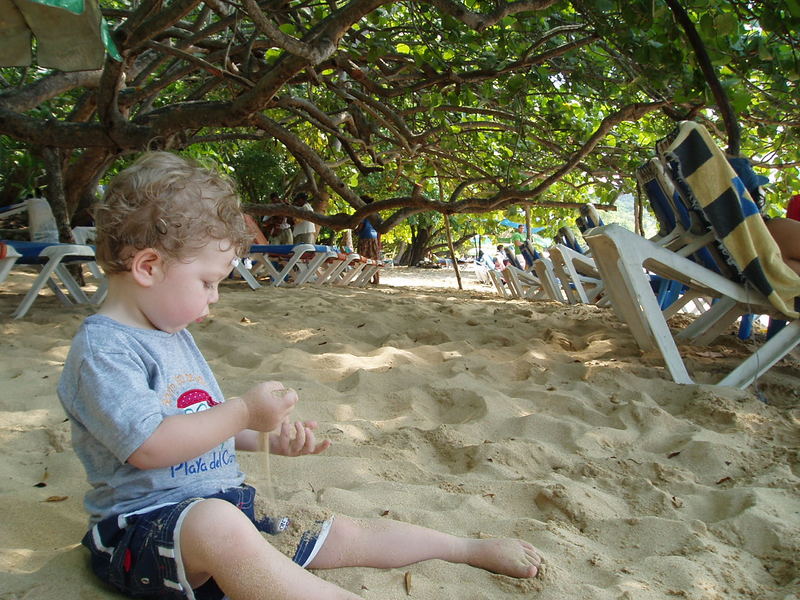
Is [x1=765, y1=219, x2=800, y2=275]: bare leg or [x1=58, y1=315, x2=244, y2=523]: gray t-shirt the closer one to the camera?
[x1=58, y1=315, x2=244, y2=523]: gray t-shirt

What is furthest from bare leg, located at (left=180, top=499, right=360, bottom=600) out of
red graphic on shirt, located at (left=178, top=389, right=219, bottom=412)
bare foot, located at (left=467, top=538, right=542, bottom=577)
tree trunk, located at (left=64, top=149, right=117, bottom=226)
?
tree trunk, located at (left=64, top=149, right=117, bottom=226)

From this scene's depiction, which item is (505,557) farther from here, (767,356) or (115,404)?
(767,356)

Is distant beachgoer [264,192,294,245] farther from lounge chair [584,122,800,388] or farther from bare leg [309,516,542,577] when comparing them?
bare leg [309,516,542,577]

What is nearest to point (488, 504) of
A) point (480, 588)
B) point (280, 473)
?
point (480, 588)

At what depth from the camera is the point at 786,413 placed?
2.71m

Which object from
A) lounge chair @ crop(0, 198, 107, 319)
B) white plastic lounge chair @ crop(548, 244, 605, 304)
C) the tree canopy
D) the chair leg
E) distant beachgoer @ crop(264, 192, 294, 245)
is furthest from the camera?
distant beachgoer @ crop(264, 192, 294, 245)

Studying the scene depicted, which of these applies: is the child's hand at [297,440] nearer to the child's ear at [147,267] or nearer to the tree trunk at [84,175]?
the child's ear at [147,267]

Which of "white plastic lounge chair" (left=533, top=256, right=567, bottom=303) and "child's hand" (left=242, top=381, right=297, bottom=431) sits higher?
"child's hand" (left=242, top=381, right=297, bottom=431)

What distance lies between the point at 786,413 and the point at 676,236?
1243 millimetres

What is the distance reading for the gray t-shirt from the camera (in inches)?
47.9

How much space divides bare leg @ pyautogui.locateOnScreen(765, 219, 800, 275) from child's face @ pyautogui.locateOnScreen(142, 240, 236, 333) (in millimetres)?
2985

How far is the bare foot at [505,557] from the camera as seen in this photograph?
141cm

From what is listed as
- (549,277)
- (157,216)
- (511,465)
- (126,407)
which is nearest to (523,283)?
(549,277)

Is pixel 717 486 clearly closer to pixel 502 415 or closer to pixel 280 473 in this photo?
pixel 502 415
